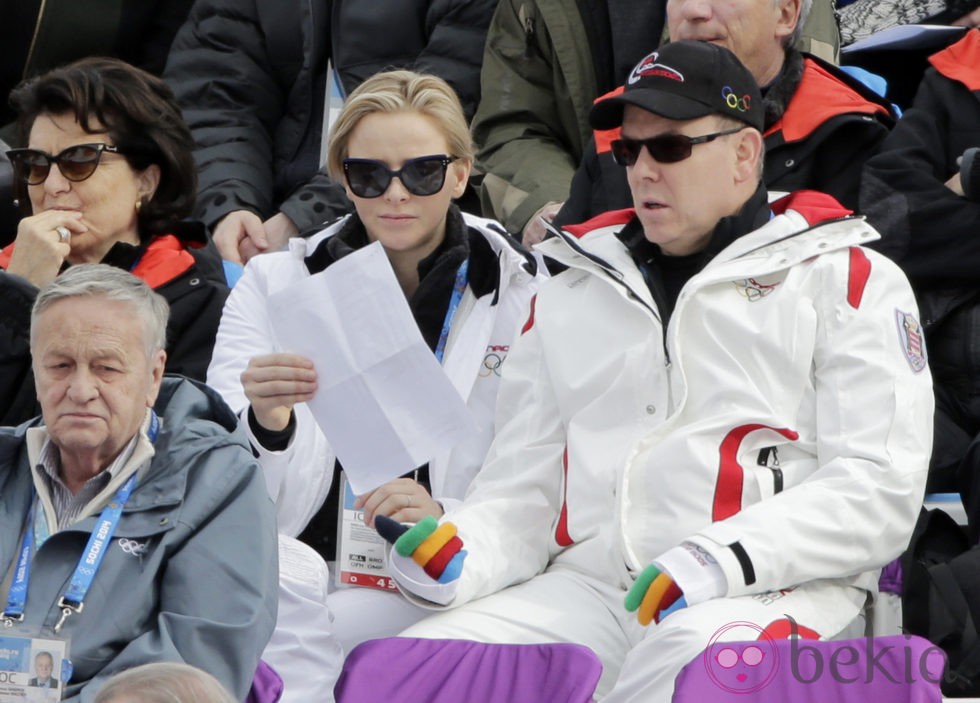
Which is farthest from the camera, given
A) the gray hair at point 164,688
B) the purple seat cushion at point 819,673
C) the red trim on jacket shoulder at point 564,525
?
the red trim on jacket shoulder at point 564,525

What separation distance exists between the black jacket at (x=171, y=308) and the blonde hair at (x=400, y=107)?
55cm

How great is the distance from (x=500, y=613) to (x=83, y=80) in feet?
7.15

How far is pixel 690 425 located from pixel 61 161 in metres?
2.13

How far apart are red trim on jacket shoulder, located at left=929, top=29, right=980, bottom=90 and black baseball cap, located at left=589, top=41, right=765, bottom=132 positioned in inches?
44.3

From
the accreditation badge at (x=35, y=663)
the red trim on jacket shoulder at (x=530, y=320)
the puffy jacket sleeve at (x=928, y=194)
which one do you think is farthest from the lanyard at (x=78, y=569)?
the puffy jacket sleeve at (x=928, y=194)

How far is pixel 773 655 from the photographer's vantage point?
3.07m

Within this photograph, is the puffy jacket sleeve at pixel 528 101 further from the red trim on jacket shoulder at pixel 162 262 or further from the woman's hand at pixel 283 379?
the woman's hand at pixel 283 379

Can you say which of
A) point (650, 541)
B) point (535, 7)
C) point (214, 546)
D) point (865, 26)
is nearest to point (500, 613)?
point (650, 541)

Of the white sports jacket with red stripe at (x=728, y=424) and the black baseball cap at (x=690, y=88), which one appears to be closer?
the white sports jacket with red stripe at (x=728, y=424)

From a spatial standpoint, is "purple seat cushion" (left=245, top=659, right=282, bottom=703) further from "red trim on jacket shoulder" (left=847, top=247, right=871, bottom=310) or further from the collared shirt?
"red trim on jacket shoulder" (left=847, top=247, right=871, bottom=310)

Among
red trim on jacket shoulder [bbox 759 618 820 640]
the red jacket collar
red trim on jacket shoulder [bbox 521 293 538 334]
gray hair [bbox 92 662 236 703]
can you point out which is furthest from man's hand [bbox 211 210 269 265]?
gray hair [bbox 92 662 236 703]

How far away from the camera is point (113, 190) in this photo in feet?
15.7

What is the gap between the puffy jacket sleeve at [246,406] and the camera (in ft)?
13.6

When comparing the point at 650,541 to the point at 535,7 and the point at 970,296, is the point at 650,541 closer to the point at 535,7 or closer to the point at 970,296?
the point at 970,296
